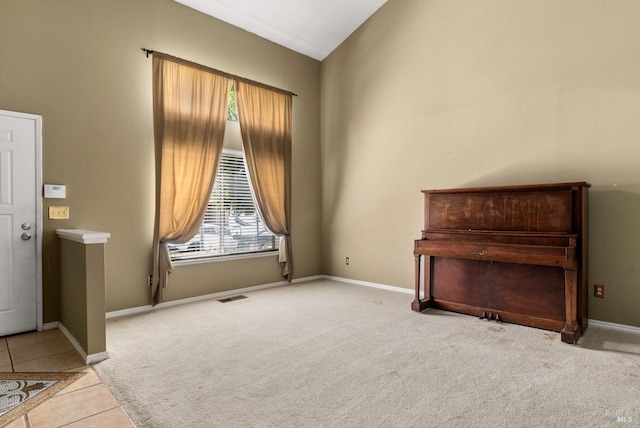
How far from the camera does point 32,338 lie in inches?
111

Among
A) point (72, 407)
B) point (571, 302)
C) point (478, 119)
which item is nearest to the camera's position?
point (72, 407)

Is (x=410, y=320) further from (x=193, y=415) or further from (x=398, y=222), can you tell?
(x=193, y=415)

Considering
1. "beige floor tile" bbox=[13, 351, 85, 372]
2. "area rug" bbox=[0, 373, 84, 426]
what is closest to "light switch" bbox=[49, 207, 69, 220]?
"beige floor tile" bbox=[13, 351, 85, 372]

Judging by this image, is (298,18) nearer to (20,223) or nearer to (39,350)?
(20,223)

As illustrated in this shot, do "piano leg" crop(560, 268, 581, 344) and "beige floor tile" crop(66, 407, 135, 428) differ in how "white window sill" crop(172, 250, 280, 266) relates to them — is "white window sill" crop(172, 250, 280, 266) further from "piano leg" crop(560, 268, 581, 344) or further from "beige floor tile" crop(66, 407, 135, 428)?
"piano leg" crop(560, 268, 581, 344)

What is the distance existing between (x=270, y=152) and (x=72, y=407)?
11.3 ft

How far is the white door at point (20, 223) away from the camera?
2.83 m

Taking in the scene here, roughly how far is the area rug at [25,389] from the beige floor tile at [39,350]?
30 cm

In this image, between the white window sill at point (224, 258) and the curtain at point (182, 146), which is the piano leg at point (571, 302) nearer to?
the white window sill at point (224, 258)

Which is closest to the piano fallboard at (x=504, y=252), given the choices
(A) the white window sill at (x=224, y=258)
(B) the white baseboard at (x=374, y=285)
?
(B) the white baseboard at (x=374, y=285)

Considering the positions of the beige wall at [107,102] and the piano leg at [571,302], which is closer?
the piano leg at [571,302]

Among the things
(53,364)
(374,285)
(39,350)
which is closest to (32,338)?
(39,350)

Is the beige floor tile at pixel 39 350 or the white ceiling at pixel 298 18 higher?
the white ceiling at pixel 298 18

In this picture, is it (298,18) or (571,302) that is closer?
(571,302)
